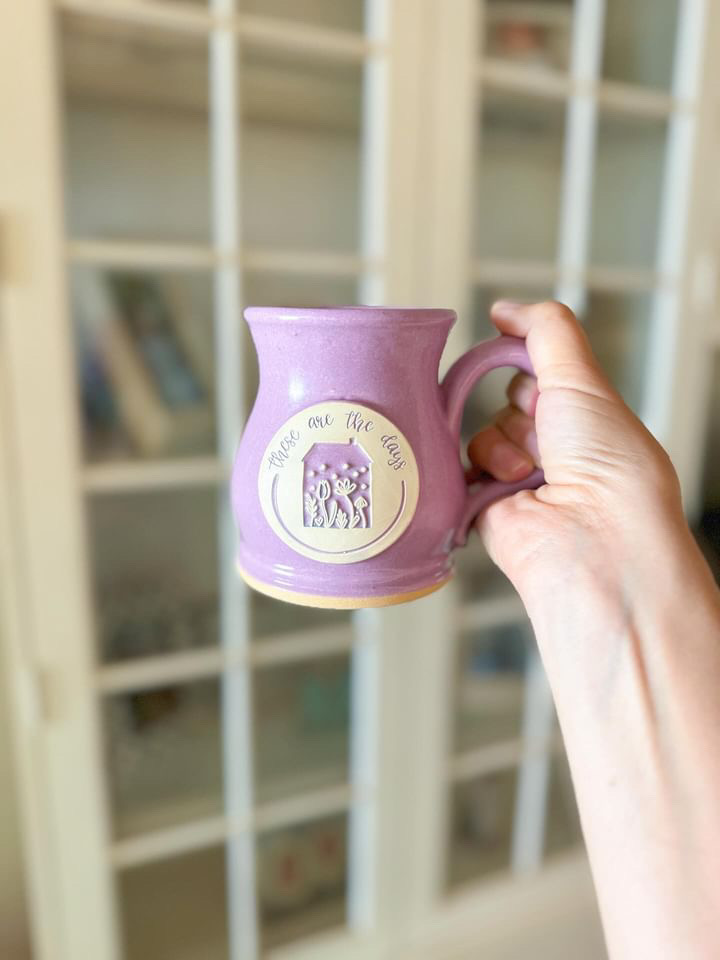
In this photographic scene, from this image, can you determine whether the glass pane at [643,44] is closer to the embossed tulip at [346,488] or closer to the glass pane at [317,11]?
the glass pane at [317,11]

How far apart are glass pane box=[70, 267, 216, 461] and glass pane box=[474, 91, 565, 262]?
49 centimetres

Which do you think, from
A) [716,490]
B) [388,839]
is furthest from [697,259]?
[388,839]

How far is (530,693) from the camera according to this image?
135 centimetres

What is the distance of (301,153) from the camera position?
1110 millimetres

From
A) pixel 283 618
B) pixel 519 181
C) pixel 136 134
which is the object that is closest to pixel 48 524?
pixel 283 618

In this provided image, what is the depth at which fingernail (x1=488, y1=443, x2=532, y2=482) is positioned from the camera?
65 centimetres

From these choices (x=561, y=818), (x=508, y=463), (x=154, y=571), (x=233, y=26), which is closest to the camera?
(x=508, y=463)

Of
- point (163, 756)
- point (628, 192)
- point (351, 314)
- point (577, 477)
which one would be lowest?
point (163, 756)

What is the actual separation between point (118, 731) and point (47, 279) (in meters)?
0.66

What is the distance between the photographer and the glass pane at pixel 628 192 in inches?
49.2

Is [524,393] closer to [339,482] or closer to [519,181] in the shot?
[339,482]

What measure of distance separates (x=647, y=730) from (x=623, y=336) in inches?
37.8

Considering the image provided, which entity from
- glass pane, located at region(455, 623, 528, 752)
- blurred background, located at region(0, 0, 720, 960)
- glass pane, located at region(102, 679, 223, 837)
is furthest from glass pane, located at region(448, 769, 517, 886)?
glass pane, located at region(102, 679, 223, 837)

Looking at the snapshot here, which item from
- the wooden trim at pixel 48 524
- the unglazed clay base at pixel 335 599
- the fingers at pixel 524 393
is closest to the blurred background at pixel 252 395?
the wooden trim at pixel 48 524
